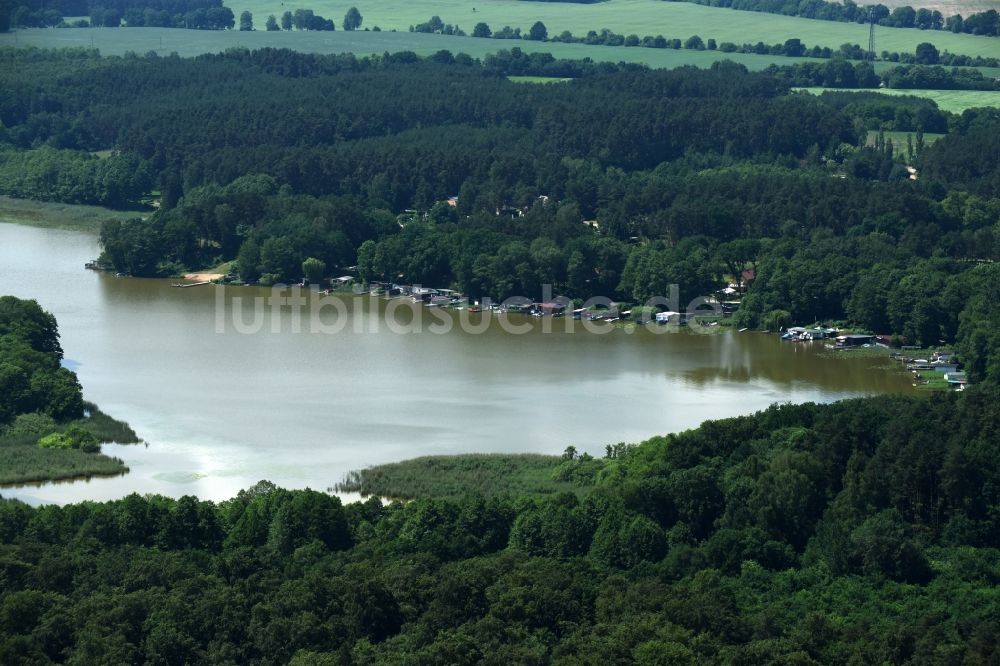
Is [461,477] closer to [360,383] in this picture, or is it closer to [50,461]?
[50,461]

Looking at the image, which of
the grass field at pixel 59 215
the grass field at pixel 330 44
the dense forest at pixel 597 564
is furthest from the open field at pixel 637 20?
the dense forest at pixel 597 564

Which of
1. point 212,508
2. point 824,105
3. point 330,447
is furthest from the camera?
point 824,105

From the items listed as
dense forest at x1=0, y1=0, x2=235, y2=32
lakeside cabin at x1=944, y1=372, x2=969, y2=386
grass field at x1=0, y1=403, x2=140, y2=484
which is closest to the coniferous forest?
lakeside cabin at x1=944, y1=372, x2=969, y2=386

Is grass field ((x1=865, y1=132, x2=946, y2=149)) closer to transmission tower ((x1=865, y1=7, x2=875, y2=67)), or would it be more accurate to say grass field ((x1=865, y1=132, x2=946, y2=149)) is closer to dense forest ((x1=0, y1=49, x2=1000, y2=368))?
dense forest ((x1=0, y1=49, x2=1000, y2=368))

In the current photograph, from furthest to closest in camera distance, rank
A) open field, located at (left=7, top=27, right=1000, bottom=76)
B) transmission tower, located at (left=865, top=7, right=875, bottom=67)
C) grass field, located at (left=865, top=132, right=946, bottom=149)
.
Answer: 1. open field, located at (left=7, top=27, right=1000, bottom=76)
2. transmission tower, located at (left=865, top=7, right=875, bottom=67)
3. grass field, located at (left=865, top=132, right=946, bottom=149)

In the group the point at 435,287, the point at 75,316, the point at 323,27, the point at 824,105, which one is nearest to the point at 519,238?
the point at 435,287

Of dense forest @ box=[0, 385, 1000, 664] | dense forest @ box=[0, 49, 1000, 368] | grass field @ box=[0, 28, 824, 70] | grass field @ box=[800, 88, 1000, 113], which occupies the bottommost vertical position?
dense forest @ box=[0, 385, 1000, 664]

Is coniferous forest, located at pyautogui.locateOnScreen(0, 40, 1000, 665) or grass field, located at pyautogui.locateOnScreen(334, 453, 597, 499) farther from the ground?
coniferous forest, located at pyautogui.locateOnScreen(0, 40, 1000, 665)

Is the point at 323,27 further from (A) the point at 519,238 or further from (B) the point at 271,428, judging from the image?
(B) the point at 271,428
